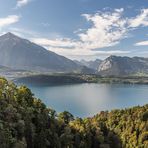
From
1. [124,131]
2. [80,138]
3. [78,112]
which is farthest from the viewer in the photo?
[78,112]

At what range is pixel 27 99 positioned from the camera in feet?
205

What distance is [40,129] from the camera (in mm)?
57906

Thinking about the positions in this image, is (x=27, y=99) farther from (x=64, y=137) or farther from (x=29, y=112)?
(x=64, y=137)

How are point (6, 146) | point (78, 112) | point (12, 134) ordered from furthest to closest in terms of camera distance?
point (78, 112), point (12, 134), point (6, 146)

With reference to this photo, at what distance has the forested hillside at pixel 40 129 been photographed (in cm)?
4816

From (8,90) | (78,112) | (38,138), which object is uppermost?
(8,90)

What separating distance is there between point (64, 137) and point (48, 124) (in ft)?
13.9

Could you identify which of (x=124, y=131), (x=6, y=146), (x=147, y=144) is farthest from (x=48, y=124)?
(x=124, y=131)

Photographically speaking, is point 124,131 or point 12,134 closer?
point 12,134

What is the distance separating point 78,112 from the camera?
194875mm

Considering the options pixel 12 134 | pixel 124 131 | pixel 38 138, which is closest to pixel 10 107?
pixel 12 134

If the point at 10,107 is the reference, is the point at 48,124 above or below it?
below

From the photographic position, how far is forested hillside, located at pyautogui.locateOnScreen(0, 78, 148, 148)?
158ft

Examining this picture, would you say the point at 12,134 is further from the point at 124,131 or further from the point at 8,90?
the point at 124,131
